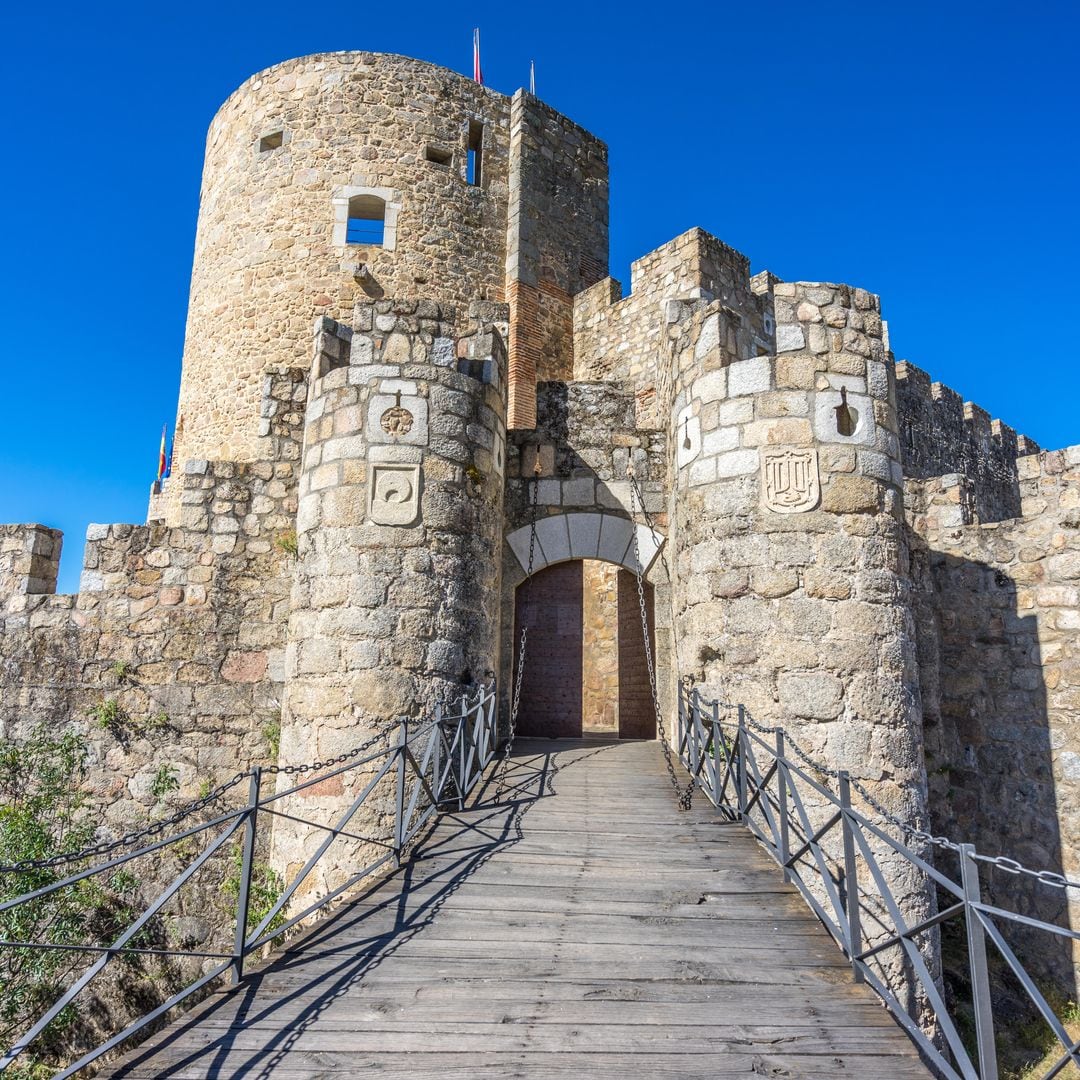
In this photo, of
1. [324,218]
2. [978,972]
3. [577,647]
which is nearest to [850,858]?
[978,972]

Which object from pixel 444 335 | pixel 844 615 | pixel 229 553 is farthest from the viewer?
pixel 229 553

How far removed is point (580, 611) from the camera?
11930 mm

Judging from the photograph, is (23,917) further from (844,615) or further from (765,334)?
(765,334)

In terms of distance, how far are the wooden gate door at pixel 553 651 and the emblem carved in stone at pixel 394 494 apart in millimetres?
3986

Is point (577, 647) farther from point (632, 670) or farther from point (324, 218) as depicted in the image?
point (324, 218)

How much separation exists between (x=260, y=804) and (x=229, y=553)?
4.24 metres

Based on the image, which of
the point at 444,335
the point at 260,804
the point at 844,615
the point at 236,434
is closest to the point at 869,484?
the point at 844,615

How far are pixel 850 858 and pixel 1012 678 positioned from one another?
494 cm

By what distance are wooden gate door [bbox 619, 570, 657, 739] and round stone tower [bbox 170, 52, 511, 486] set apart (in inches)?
187

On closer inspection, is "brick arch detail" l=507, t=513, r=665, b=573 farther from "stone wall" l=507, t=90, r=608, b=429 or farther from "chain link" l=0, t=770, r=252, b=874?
"chain link" l=0, t=770, r=252, b=874

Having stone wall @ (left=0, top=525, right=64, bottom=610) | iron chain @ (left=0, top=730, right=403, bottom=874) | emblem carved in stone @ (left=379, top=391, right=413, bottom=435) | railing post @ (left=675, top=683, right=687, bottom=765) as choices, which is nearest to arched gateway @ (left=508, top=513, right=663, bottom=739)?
railing post @ (left=675, top=683, right=687, bottom=765)

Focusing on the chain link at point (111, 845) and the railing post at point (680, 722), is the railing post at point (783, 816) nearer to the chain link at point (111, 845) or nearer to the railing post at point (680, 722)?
the railing post at point (680, 722)

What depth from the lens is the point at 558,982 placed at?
3461 millimetres

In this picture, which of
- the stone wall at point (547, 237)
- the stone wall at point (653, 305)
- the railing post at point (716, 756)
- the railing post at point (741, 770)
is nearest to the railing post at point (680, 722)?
the railing post at point (716, 756)
